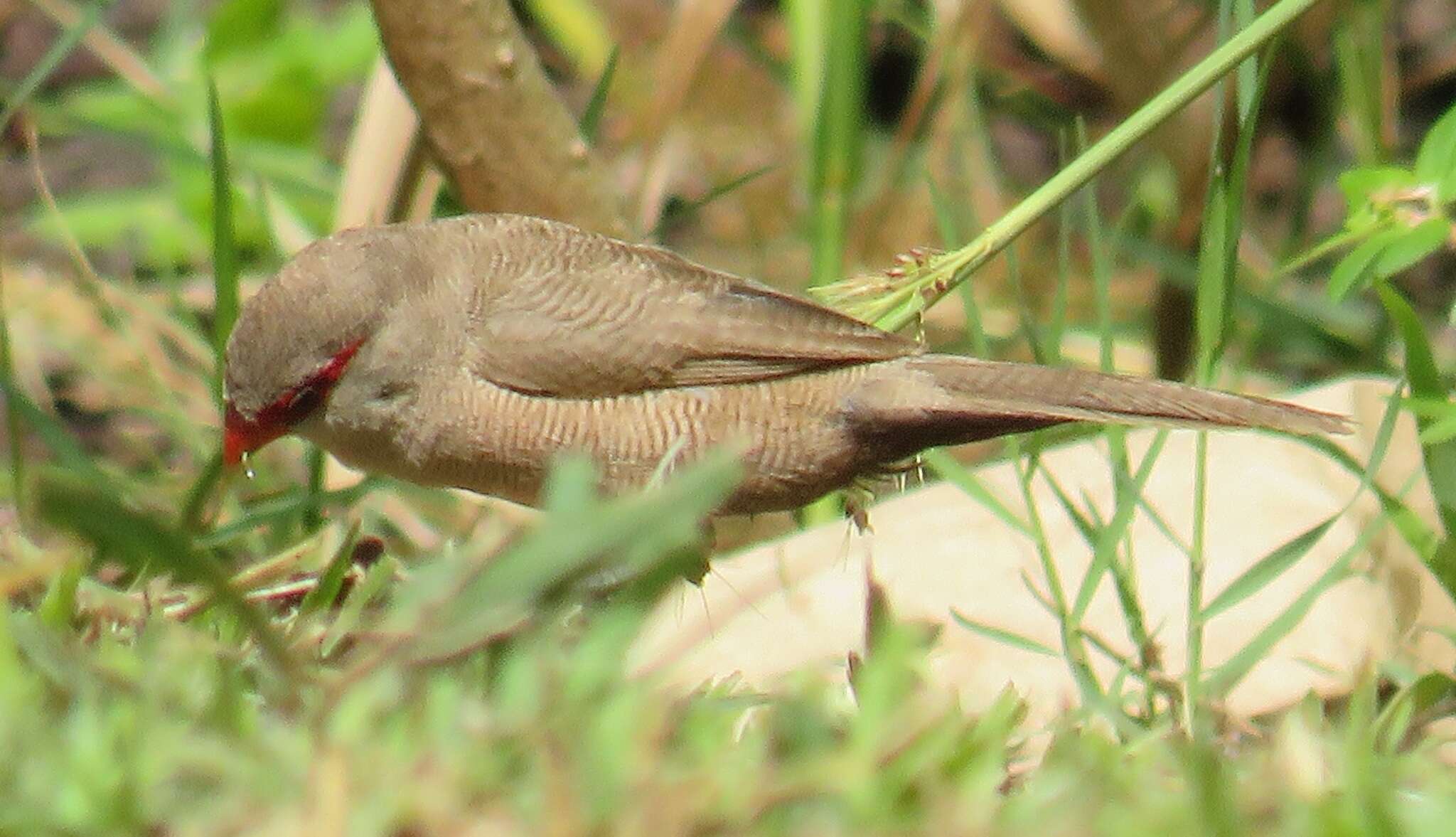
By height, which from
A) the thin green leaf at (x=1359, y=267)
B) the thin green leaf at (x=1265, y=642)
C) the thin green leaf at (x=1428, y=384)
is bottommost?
the thin green leaf at (x=1265, y=642)

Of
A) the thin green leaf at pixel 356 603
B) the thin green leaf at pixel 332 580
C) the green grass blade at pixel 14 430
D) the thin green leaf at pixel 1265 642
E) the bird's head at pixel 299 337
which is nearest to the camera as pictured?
the thin green leaf at pixel 356 603

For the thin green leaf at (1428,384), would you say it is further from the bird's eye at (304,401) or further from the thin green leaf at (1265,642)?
the bird's eye at (304,401)

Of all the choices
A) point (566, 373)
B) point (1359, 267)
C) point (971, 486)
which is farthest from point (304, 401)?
point (1359, 267)

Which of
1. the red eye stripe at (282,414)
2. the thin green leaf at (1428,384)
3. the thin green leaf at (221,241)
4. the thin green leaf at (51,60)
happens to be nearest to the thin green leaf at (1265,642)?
the thin green leaf at (1428,384)

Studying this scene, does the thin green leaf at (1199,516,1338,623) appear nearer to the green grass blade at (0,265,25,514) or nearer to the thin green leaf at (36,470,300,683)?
the thin green leaf at (36,470,300,683)

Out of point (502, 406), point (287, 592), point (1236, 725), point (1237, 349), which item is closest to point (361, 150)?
point (502, 406)

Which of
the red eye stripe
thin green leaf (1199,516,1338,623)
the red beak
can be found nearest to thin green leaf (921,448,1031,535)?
thin green leaf (1199,516,1338,623)
